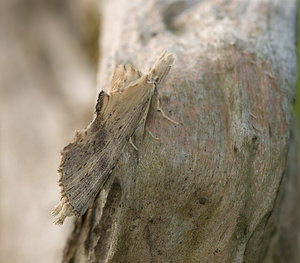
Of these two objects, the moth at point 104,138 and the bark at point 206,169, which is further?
the bark at point 206,169

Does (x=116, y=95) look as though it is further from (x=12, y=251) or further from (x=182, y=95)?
(x=12, y=251)

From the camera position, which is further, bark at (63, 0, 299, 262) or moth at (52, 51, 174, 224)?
bark at (63, 0, 299, 262)

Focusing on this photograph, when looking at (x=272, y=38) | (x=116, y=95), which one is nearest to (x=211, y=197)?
(x=116, y=95)
